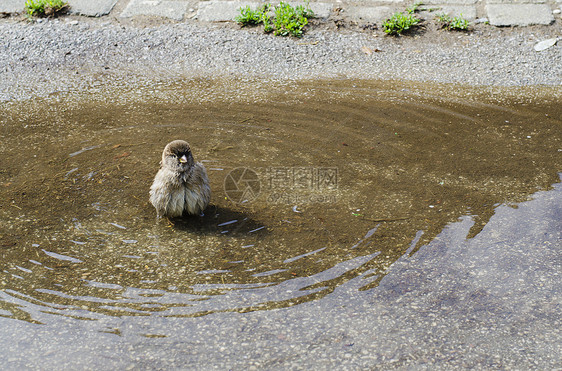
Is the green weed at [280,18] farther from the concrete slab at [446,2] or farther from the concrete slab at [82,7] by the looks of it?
the concrete slab at [82,7]

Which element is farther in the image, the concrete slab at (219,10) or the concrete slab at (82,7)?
the concrete slab at (82,7)

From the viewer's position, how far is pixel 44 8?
8109mm

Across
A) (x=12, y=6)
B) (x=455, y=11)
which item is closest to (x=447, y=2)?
(x=455, y=11)

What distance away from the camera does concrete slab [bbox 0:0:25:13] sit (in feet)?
27.1

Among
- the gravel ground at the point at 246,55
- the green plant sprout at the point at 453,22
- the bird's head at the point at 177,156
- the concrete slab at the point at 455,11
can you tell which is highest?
the concrete slab at the point at 455,11

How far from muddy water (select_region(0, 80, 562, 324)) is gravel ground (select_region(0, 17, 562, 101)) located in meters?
0.38

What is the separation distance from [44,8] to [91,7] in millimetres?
676

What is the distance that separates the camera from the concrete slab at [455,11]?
7816 mm

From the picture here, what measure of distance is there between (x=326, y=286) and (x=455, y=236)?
1.17m

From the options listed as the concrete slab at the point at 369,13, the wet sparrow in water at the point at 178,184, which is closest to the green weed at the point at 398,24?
the concrete slab at the point at 369,13

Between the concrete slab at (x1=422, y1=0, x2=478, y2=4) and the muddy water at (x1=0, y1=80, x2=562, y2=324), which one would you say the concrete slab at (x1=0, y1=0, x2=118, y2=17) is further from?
the concrete slab at (x1=422, y1=0, x2=478, y2=4)

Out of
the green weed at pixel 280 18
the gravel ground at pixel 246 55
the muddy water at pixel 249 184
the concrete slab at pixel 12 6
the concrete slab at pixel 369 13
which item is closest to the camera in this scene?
the muddy water at pixel 249 184

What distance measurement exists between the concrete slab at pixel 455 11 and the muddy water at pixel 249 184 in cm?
182

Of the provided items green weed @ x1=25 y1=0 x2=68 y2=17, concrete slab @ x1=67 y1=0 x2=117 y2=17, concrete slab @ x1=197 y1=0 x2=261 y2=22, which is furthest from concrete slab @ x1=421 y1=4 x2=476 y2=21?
green weed @ x1=25 y1=0 x2=68 y2=17
